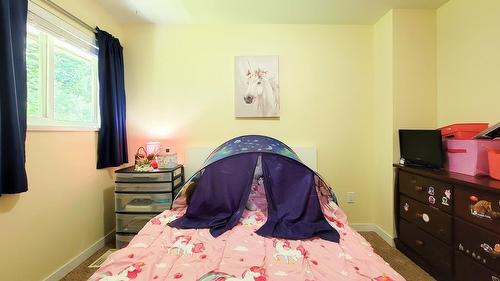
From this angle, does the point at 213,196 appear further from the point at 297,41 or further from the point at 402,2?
the point at 402,2

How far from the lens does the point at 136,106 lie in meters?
2.80

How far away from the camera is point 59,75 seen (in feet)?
6.70

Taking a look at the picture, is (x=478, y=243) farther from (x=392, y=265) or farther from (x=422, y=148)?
(x=422, y=148)

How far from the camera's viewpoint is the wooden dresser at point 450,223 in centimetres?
146

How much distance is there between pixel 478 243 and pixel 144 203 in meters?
2.69

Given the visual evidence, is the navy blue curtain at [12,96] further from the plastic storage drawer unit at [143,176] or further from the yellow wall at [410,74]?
the yellow wall at [410,74]

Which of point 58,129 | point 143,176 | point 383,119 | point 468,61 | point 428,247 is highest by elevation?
point 468,61

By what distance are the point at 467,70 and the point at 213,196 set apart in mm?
2480

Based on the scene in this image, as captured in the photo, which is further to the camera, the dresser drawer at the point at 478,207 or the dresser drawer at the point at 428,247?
the dresser drawer at the point at 428,247

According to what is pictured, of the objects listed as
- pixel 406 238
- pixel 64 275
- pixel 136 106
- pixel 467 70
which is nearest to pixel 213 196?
pixel 64 275

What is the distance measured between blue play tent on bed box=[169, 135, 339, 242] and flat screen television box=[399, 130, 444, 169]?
1014 mm

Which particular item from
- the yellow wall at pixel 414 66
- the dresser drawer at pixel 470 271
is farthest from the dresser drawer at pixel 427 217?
the yellow wall at pixel 414 66

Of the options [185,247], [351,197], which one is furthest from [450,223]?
[185,247]

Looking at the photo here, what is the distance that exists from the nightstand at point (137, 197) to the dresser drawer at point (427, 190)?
225 cm
